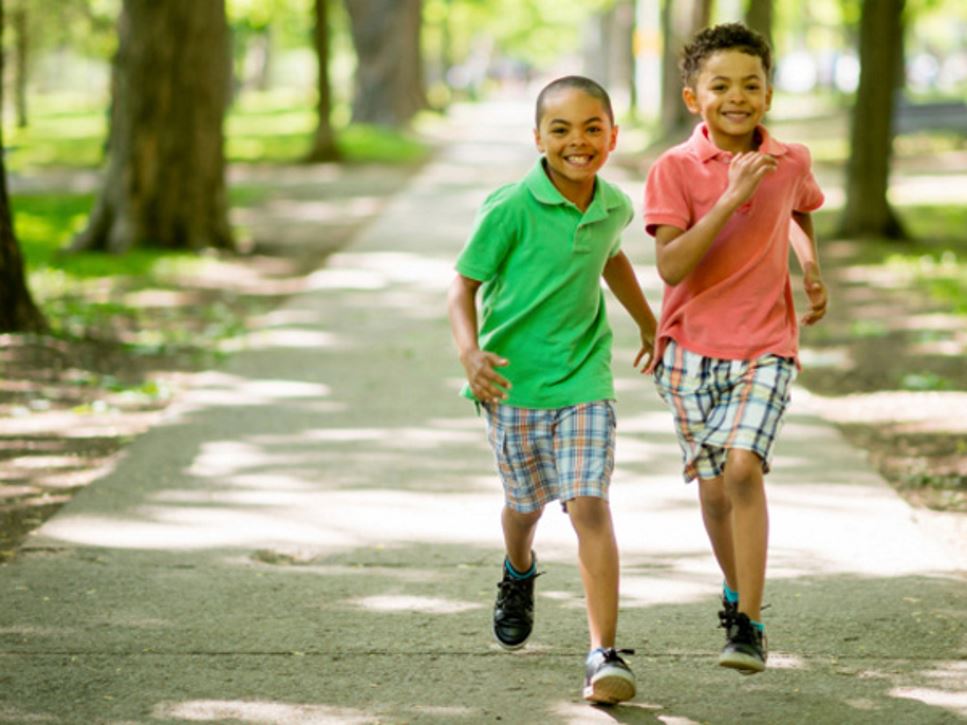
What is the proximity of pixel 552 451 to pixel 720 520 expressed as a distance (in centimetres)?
56

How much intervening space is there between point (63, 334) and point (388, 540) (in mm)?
5004

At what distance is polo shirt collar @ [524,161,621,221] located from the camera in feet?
14.2

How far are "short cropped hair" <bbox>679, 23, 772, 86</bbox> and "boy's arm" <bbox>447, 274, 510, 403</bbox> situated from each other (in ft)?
2.99

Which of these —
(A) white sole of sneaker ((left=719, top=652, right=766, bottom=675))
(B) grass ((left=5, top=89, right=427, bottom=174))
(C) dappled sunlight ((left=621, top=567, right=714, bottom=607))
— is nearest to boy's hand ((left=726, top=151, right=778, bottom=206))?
(A) white sole of sneaker ((left=719, top=652, right=766, bottom=675))

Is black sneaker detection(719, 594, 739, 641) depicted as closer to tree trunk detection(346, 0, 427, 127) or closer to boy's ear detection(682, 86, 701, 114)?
boy's ear detection(682, 86, 701, 114)

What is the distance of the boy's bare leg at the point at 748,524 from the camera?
13.8 feet

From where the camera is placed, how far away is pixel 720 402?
14.2 ft

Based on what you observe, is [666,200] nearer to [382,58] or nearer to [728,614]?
[728,614]

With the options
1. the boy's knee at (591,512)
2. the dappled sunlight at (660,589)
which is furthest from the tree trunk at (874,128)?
the boy's knee at (591,512)

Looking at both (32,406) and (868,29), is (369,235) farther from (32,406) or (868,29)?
(32,406)

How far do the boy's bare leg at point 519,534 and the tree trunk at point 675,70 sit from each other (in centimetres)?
2271

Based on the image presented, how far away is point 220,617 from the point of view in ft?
16.8

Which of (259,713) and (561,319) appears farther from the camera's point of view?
(561,319)

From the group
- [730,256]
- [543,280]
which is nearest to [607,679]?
[543,280]
